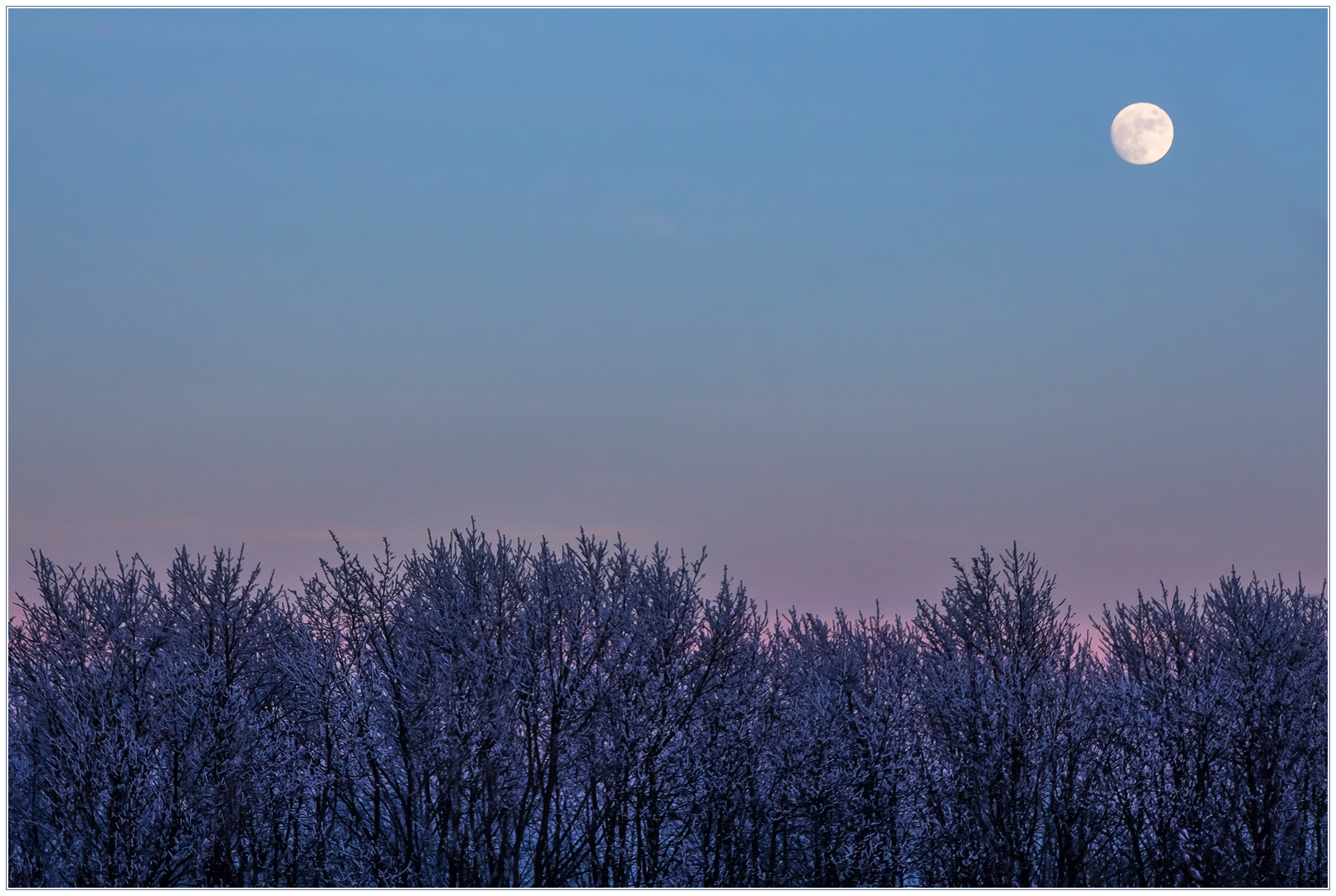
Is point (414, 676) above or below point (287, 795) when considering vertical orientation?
above

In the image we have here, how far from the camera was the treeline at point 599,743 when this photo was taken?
28.7 meters

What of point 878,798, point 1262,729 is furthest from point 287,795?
point 1262,729

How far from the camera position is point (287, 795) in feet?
97.0

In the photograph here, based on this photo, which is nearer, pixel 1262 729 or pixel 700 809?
pixel 700 809

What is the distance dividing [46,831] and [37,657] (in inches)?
A: 174

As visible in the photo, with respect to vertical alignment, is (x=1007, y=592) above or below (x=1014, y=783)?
above

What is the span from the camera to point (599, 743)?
2938 cm

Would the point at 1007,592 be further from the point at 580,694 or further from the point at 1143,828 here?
the point at 580,694

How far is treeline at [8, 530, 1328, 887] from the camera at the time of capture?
28688mm

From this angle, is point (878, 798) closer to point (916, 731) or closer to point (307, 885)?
point (916, 731)

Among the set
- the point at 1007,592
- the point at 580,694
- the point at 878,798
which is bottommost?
the point at 878,798

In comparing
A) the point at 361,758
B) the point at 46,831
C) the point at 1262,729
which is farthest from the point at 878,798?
the point at 46,831

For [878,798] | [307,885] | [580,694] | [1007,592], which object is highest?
[1007,592]

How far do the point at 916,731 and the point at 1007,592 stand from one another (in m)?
4.75
